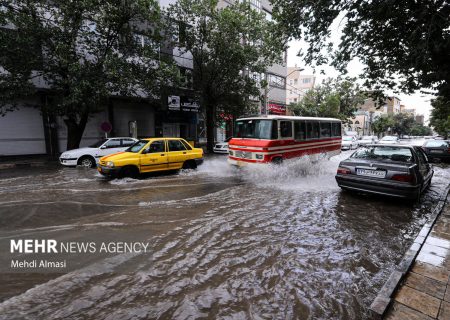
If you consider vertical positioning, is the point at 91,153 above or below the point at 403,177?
above

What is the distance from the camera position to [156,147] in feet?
31.9

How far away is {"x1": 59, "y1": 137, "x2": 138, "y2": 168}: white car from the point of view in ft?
37.8

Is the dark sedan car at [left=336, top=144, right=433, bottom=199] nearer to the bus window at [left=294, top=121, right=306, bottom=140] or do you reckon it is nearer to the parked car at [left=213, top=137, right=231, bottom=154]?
the bus window at [left=294, top=121, right=306, bottom=140]

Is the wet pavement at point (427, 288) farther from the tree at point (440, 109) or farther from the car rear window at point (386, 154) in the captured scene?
the tree at point (440, 109)

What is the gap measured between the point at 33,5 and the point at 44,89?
4755 millimetres

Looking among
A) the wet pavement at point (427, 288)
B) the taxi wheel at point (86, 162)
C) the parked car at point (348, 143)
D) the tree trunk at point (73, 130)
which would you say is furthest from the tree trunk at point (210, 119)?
the wet pavement at point (427, 288)

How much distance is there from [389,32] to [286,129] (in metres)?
4.50

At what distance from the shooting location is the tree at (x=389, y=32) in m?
6.16

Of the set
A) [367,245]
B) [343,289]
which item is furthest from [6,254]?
[367,245]

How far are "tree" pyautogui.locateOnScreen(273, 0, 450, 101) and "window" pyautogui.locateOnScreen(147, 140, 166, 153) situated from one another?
614 centimetres

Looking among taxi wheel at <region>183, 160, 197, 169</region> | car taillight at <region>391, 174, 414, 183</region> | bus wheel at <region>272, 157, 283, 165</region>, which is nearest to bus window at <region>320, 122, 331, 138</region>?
bus wheel at <region>272, 157, 283, 165</region>

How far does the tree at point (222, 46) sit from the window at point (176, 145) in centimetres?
884

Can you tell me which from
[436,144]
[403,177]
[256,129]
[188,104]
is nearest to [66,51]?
[256,129]

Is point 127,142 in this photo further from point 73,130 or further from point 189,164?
point 189,164
